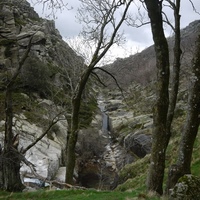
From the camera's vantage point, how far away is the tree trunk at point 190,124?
7.79 metres

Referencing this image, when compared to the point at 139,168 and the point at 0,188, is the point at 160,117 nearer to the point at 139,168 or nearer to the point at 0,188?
the point at 0,188

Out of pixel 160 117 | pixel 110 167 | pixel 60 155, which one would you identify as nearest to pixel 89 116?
pixel 110 167

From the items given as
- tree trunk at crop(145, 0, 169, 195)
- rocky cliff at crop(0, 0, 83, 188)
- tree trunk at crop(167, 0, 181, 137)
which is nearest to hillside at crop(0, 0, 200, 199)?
rocky cliff at crop(0, 0, 83, 188)

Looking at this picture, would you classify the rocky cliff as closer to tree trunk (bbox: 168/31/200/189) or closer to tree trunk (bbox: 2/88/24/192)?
tree trunk (bbox: 2/88/24/192)

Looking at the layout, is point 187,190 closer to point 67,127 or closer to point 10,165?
point 10,165

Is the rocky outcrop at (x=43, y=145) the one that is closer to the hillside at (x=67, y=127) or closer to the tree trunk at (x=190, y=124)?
the hillside at (x=67, y=127)

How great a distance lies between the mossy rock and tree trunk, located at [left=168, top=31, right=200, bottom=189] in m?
2.01

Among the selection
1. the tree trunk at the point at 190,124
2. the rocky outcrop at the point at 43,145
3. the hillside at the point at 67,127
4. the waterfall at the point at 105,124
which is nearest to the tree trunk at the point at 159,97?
the tree trunk at the point at 190,124

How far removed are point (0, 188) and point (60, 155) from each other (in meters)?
14.8

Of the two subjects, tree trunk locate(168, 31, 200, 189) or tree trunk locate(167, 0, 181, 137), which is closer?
tree trunk locate(168, 31, 200, 189)

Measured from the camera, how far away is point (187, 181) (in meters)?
5.68

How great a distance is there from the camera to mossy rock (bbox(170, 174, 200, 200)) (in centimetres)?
552

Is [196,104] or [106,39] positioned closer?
[196,104]

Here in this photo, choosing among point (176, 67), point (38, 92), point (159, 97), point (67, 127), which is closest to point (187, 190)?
point (159, 97)
